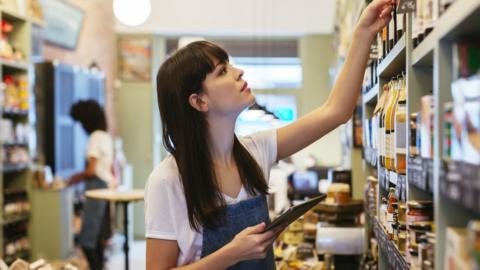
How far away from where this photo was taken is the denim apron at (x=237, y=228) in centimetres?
186

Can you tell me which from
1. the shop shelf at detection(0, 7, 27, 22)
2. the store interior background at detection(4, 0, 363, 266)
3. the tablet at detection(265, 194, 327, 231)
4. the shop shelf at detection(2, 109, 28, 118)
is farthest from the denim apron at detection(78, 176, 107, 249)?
the tablet at detection(265, 194, 327, 231)

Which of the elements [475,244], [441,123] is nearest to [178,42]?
[441,123]

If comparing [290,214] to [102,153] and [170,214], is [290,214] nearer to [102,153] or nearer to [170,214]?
[170,214]

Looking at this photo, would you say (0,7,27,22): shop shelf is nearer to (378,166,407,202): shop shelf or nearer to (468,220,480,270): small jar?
(378,166,407,202): shop shelf

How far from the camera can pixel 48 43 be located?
24.5ft

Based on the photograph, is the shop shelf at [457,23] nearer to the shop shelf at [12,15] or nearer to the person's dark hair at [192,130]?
the person's dark hair at [192,130]

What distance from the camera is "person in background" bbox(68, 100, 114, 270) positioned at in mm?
5672

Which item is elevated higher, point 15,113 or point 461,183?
point 15,113

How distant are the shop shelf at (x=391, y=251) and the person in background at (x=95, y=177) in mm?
3802

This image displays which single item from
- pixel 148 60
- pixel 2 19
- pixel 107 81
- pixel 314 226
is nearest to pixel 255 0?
pixel 148 60

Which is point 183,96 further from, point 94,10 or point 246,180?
point 94,10

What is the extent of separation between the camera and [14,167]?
19.3ft

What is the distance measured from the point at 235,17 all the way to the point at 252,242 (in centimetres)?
831

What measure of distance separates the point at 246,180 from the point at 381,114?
53 centimetres
